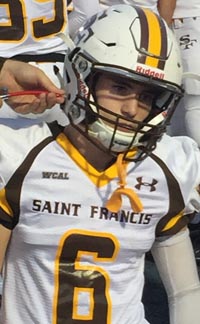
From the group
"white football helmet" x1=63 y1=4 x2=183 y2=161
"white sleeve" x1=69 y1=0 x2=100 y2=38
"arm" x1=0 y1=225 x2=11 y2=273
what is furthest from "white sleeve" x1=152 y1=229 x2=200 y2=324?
"white sleeve" x1=69 y1=0 x2=100 y2=38

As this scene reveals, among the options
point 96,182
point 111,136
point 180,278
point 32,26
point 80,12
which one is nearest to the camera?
point 111,136

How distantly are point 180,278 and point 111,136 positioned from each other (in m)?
0.47

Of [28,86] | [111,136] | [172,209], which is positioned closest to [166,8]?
[28,86]

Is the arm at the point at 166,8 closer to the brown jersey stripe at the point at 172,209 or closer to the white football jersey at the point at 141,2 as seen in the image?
the white football jersey at the point at 141,2

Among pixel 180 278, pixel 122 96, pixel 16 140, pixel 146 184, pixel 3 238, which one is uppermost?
pixel 122 96

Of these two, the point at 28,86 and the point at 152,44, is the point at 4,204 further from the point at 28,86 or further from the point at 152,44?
the point at 152,44

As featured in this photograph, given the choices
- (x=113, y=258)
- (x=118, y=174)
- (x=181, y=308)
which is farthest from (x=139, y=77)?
(x=181, y=308)

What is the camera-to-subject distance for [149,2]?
3.83m

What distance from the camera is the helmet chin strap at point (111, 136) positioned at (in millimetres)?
2221

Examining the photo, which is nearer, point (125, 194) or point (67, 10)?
point (125, 194)

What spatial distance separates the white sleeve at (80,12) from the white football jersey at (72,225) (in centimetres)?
97

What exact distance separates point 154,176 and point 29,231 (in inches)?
13.7

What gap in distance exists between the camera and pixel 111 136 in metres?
2.21

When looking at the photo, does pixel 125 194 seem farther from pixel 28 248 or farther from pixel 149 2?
pixel 149 2
